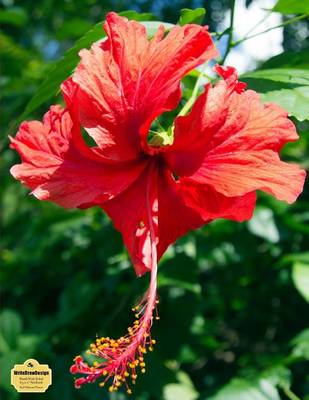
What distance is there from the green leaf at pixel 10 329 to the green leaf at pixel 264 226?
0.80 m

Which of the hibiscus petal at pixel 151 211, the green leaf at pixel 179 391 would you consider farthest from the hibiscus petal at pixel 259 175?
the green leaf at pixel 179 391

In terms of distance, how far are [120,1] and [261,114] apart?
148cm

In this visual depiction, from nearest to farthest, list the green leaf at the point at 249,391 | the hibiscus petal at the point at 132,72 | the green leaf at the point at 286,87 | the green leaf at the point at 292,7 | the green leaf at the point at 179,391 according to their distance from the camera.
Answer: the hibiscus petal at the point at 132,72 < the green leaf at the point at 286,87 < the green leaf at the point at 292,7 < the green leaf at the point at 249,391 < the green leaf at the point at 179,391

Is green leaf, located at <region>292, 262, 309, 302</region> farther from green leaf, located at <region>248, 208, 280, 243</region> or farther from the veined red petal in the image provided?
the veined red petal

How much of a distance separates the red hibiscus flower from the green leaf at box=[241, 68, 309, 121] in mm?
112

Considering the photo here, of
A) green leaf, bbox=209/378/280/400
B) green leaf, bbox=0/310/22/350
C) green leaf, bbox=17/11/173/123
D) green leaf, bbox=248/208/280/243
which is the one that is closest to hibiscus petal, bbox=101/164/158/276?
green leaf, bbox=17/11/173/123

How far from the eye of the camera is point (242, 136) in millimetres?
922

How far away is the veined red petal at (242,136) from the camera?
2.97 ft

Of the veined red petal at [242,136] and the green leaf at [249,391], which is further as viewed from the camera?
the green leaf at [249,391]

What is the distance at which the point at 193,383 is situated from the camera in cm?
197

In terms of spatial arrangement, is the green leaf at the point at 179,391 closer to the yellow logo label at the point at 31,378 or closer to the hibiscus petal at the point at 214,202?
the yellow logo label at the point at 31,378

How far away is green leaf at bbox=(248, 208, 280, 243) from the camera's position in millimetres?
1847

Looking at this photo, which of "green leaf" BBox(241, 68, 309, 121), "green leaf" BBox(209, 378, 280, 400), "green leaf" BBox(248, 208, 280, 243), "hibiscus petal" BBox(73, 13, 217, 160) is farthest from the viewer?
"green leaf" BBox(248, 208, 280, 243)

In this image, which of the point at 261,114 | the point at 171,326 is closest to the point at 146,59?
the point at 261,114
